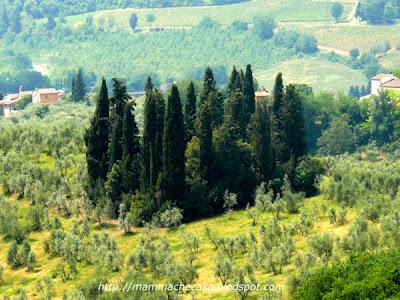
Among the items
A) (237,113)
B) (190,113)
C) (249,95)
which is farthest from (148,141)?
(249,95)

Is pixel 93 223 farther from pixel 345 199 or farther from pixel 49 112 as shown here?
pixel 49 112

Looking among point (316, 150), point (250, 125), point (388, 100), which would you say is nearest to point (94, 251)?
point (250, 125)

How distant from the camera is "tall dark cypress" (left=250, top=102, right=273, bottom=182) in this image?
7425 cm

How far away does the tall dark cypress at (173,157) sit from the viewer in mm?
68750

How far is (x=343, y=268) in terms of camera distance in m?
47.2

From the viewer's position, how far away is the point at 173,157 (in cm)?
6900

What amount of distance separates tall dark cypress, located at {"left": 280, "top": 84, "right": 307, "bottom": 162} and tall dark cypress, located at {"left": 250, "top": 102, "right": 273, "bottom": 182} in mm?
3736

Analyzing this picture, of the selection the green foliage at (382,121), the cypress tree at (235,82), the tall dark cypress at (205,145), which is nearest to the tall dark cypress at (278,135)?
the cypress tree at (235,82)

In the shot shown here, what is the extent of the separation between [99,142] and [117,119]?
6.72 ft

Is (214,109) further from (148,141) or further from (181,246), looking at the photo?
(181,246)

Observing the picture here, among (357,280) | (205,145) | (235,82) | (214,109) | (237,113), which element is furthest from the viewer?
(235,82)

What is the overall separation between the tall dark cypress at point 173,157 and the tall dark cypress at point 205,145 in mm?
1897

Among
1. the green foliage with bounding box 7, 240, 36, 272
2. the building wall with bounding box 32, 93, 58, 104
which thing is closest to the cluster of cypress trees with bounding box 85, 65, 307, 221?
the green foliage with bounding box 7, 240, 36, 272

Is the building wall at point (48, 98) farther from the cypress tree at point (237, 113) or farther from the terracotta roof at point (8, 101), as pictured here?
the cypress tree at point (237, 113)
